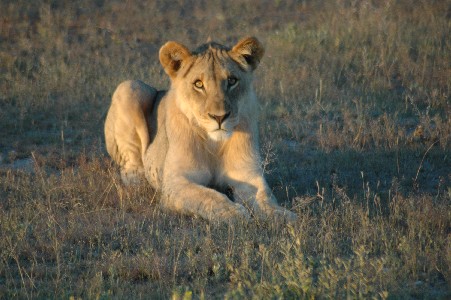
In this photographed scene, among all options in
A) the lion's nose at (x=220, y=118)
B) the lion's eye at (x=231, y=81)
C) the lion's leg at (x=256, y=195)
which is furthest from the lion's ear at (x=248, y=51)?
the lion's leg at (x=256, y=195)

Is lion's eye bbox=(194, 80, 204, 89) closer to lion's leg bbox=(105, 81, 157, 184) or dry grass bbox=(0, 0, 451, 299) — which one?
dry grass bbox=(0, 0, 451, 299)

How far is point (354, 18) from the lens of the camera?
13250mm

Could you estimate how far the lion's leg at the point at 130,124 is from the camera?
7.83 meters

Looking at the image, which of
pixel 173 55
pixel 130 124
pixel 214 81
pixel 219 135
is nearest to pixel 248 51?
pixel 214 81

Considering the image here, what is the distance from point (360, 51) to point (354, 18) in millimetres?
1828

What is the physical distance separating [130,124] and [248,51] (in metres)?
2.08

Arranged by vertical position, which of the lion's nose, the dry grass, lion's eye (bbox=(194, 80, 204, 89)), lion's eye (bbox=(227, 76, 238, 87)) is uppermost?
lion's eye (bbox=(227, 76, 238, 87))

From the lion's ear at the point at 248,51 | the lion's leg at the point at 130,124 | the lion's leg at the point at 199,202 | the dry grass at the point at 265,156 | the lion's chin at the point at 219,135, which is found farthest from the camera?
the lion's leg at the point at 130,124

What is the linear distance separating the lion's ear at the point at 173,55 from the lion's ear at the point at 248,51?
1.45ft

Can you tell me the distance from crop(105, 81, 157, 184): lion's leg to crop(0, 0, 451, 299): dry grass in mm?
223

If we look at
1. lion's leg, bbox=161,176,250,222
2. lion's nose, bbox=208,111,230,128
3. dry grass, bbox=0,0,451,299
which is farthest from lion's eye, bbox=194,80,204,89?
dry grass, bbox=0,0,451,299

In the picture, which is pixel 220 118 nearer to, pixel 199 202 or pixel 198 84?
pixel 198 84

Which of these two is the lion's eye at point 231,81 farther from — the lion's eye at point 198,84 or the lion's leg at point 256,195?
the lion's leg at point 256,195

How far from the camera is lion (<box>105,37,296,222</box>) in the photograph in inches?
233
